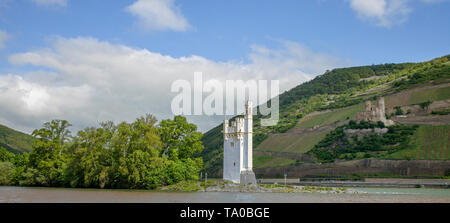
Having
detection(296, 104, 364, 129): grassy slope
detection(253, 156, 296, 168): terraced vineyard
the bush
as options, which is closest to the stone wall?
detection(253, 156, 296, 168): terraced vineyard

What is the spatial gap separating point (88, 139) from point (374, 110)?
70.1 m

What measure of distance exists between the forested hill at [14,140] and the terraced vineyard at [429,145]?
10705 cm

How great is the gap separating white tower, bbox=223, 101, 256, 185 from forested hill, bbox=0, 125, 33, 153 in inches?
4093

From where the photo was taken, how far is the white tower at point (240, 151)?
159ft

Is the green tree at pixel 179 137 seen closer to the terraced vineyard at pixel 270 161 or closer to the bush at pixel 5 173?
the bush at pixel 5 173

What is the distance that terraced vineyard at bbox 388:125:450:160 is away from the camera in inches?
3177

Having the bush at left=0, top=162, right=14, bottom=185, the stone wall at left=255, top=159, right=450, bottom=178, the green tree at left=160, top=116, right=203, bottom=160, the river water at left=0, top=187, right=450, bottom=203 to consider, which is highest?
the green tree at left=160, top=116, right=203, bottom=160

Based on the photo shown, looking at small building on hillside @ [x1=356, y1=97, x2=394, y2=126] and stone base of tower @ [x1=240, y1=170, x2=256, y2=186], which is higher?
small building on hillside @ [x1=356, y1=97, x2=394, y2=126]

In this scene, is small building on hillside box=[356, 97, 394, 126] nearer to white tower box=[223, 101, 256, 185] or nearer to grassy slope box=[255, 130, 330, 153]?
grassy slope box=[255, 130, 330, 153]

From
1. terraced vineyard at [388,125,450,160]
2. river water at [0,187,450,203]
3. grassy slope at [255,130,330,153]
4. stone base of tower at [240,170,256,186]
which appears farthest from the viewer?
grassy slope at [255,130,330,153]

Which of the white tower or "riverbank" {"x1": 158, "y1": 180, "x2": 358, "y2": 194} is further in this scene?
the white tower

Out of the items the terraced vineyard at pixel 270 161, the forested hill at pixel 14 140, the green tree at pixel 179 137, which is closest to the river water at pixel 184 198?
the green tree at pixel 179 137

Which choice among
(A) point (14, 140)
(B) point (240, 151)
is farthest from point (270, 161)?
(A) point (14, 140)

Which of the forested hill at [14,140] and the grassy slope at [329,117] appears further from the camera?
the forested hill at [14,140]
